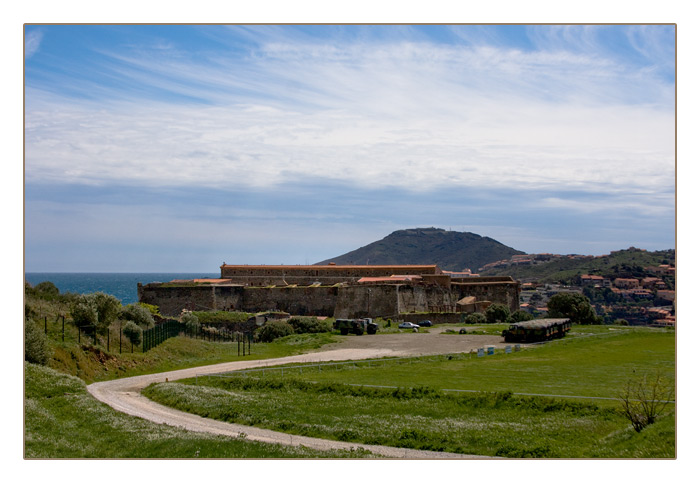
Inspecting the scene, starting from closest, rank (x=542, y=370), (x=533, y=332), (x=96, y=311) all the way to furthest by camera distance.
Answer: (x=542, y=370) → (x=96, y=311) → (x=533, y=332)

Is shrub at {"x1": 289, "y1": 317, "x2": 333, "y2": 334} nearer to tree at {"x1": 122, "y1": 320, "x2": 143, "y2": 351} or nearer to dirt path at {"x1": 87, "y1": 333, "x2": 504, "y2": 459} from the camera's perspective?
dirt path at {"x1": 87, "y1": 333, "x2": 504, "y2": 459}

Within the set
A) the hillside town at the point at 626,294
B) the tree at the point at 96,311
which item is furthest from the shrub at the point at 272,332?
the hillside town at the point at 626,294

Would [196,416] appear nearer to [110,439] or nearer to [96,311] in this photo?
[110,439]

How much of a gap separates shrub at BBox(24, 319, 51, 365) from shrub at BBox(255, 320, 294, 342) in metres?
22.0

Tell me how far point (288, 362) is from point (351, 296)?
91.5 ft

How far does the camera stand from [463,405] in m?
18.3

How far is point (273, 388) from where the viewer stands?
858 inches

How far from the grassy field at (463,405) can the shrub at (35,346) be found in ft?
11.6

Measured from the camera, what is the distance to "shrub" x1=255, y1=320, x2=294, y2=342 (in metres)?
43.0

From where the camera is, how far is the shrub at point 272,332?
43000 mm

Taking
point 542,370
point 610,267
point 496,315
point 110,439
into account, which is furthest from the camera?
point 610,267

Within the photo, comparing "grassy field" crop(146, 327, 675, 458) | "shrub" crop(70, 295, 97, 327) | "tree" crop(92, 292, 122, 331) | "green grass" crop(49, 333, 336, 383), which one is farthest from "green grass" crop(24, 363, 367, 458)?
"tree" crop(92, 292, 122, 331)

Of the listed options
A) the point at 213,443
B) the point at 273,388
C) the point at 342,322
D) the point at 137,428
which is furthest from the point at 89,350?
the point at 342,322

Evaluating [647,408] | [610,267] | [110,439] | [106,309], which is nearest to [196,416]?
[110,439]
